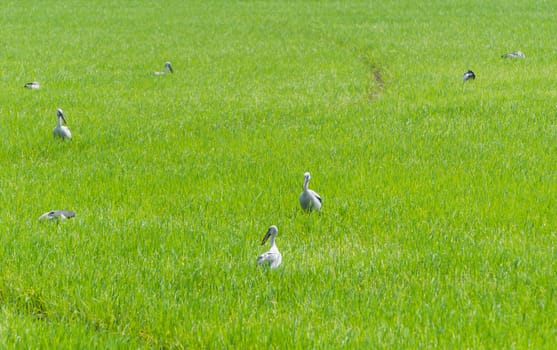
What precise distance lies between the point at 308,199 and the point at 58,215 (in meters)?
2.80

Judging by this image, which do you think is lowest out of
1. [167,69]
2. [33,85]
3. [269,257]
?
[167,69]

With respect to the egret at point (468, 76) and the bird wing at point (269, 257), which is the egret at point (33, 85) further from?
the bird wing at point (269, 257)

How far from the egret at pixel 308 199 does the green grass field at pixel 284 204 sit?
18cm

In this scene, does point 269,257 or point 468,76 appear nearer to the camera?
point 269,257

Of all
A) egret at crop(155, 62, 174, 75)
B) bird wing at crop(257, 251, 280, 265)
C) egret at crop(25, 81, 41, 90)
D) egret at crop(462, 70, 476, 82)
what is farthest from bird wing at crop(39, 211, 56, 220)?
egret at crop(155, 62, 174, 75)

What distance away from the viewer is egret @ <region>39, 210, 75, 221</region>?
23.8 feet

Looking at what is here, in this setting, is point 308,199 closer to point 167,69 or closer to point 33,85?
point 33,85

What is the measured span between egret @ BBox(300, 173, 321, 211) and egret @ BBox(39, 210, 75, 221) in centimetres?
261

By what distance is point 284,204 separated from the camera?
8227 millimetres

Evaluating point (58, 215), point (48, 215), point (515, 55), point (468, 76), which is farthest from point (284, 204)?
point (515, 55)

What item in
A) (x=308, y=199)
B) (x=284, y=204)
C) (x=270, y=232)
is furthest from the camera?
(x=284, y=204)

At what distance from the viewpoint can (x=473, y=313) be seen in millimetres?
5148

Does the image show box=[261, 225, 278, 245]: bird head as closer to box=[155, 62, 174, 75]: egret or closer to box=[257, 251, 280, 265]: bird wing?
box=[257, 251, 280, 265]: bird wing

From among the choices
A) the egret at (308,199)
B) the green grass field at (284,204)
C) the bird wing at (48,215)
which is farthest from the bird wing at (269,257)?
the bird wing at (48,215)
